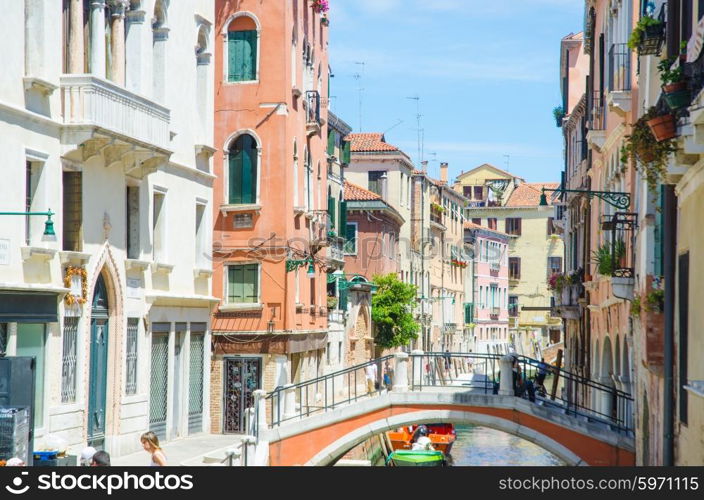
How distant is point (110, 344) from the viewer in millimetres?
21609

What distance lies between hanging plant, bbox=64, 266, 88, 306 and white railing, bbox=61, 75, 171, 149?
2178 millimetres

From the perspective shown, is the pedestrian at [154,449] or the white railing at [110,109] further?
the white railing at [110,109]

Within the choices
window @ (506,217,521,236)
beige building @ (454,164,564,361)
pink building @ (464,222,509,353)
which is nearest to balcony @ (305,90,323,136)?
pink building @ (464,222,509,353)

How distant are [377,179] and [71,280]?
117 feet

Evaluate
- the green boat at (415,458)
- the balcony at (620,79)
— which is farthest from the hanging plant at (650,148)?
the green boat at (415,458)

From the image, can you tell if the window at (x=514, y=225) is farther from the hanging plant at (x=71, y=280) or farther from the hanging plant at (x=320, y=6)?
the hanging plant at (x=71, y=280)

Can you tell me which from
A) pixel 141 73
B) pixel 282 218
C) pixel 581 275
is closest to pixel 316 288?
pixel 282 218

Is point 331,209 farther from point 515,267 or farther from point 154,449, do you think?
point 515,267

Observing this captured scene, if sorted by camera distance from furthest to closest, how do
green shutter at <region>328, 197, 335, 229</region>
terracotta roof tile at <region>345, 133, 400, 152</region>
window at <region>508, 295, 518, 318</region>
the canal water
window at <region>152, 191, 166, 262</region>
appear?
window at <region>508, 295, 518, 318</region> → terracotta roof tile at <region>345, 133, 400, 152</region> → the canal water → green shutter at <region>328, 197, 335, 229</region> → window at <region>152, 191, 166, 262</region>

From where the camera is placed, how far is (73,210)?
20.1 meters

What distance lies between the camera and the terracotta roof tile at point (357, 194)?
4994 centimetres

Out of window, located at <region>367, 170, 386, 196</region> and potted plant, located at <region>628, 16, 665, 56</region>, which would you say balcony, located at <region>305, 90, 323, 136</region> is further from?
window, located at <region>367, 170, 386, 196</region>

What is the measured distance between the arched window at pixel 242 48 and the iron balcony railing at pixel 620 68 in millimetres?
9568

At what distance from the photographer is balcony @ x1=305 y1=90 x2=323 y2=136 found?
106 feet
